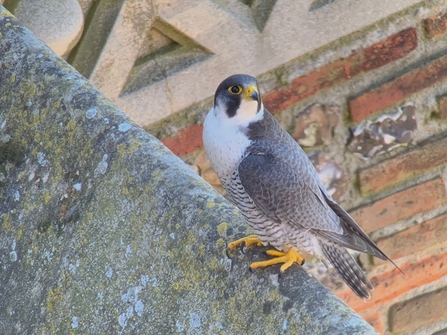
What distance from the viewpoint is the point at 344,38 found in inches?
115

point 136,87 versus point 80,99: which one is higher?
point 80,99

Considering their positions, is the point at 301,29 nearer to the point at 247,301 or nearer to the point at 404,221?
the point at 404,221

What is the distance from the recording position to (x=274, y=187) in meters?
2.09

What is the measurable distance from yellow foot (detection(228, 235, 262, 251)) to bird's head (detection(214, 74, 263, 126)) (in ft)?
1.31

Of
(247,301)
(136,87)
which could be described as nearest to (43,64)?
(136,87)

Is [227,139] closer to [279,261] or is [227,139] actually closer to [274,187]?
[274,187]

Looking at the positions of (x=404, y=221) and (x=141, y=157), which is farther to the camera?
(x=404, y=221)

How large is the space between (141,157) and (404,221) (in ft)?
5.39

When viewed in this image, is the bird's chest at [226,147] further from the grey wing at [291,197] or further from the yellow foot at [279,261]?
the yellow foot at [279,261]

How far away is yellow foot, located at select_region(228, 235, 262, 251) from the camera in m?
1.60

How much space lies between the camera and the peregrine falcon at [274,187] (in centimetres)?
208

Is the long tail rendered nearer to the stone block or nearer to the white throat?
the white throat

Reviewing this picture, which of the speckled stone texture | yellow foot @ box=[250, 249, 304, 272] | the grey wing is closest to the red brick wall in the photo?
the grey wing

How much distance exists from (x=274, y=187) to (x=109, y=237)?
0.53 m
